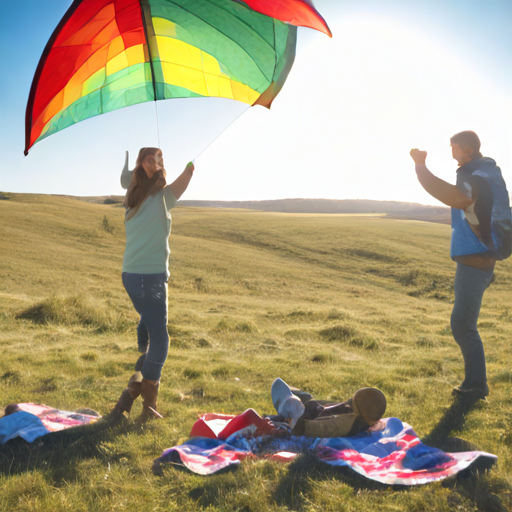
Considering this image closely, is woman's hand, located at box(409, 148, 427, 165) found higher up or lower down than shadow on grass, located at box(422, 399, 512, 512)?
higher up

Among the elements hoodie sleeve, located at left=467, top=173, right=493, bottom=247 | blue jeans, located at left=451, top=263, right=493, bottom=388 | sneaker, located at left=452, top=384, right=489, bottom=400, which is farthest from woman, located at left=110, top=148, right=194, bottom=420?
sneaker, located at left=452, top=384, right=489, bottom=400

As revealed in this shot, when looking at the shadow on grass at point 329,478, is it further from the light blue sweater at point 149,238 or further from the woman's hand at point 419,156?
the woman's hand at point 419,156

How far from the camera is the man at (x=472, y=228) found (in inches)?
193

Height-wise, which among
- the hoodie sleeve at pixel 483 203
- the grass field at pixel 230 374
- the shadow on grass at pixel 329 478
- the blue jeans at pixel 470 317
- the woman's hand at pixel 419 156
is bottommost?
the grass field at pixel 230 374

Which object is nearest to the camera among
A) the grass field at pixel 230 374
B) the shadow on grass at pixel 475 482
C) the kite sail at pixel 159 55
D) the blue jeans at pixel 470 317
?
the shadow on grass at pixel 475 482

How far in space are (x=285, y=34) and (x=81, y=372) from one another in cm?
559

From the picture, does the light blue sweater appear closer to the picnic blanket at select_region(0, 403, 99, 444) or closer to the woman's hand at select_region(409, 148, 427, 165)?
the picnic blanket at select_region(0, 403, 99, 444)

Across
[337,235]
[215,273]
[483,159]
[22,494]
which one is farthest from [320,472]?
[337,235]

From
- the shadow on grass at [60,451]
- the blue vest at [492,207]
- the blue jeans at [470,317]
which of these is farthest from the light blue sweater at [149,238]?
the blue jeans at [470,317]

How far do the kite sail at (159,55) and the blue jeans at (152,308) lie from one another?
216cm

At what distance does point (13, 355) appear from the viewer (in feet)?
23.8

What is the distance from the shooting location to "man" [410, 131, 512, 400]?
16.1 ft

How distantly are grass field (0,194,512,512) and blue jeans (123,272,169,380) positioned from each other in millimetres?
647

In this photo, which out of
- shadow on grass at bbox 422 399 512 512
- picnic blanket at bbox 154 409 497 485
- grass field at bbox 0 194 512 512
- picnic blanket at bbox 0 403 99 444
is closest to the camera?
shadow on grass at bbox 422 399 512 512
